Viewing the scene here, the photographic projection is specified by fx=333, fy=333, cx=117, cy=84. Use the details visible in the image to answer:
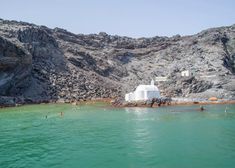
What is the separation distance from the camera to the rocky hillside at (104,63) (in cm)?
10569

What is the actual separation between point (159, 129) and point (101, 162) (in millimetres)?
17510

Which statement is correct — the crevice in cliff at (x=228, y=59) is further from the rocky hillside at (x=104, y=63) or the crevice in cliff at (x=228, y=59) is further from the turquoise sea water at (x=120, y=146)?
the turquoise sea water at (x=120, y=146)

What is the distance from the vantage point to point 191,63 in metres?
147

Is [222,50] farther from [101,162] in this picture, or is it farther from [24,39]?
[101,162]

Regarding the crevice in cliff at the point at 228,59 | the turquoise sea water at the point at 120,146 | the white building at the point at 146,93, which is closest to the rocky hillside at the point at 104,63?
the crevice in cliff at the point at 228,59

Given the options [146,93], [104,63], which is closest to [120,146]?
[146,93]

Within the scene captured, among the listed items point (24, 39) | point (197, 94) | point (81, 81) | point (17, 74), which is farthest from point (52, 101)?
point (197, 94)

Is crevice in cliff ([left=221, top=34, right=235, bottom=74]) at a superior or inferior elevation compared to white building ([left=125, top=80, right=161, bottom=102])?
superior

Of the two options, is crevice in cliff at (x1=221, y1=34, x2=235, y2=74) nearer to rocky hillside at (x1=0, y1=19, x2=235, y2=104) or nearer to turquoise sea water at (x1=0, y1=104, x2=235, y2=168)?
rocky hillside at (x1=0, y1=19, x2=235, y2=104)

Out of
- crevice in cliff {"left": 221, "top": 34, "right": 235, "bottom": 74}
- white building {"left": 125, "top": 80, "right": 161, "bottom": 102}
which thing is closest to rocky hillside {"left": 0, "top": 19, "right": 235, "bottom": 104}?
crevice in cliff {"left": 221, "top": 34, "right": 235, "bottom": 74}

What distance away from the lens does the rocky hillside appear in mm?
105688

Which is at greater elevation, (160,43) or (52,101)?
(160,43)

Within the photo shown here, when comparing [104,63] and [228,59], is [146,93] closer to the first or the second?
[104,63]

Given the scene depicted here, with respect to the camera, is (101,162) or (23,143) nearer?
(101,162)
